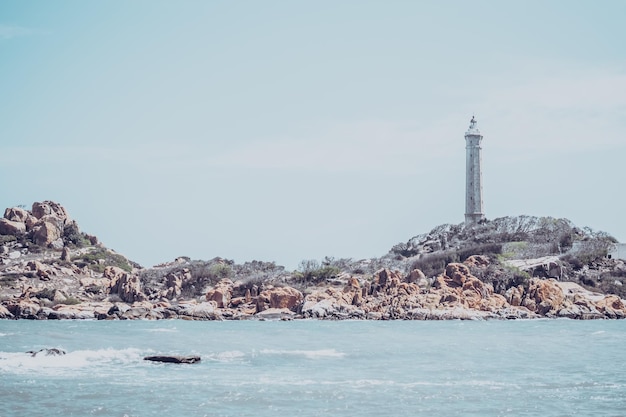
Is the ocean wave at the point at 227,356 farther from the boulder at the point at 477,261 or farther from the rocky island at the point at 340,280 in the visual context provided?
the boulder at the point at 477,261

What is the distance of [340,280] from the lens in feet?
235

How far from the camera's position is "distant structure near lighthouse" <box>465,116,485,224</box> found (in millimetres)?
88750

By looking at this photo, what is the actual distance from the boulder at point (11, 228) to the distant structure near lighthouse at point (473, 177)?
44.1 metres

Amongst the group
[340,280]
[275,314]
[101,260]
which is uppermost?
[101,260]

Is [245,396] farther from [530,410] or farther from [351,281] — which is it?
[351,281]

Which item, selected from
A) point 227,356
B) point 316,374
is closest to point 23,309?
point 227,356

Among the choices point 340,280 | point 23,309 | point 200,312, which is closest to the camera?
point 23,309

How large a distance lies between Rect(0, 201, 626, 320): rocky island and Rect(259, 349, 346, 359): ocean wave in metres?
24.7

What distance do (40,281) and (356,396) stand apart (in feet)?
172

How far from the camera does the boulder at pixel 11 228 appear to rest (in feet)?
255

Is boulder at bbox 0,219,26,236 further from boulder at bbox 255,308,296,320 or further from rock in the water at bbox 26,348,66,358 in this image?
rock in the water at bbox 26,348,66,358

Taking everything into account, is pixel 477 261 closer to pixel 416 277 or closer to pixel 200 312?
pixel 416 277

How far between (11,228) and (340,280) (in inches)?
1208

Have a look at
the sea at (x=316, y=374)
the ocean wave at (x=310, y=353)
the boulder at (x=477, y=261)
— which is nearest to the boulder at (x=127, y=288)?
the sea at (x=316, y=374)
